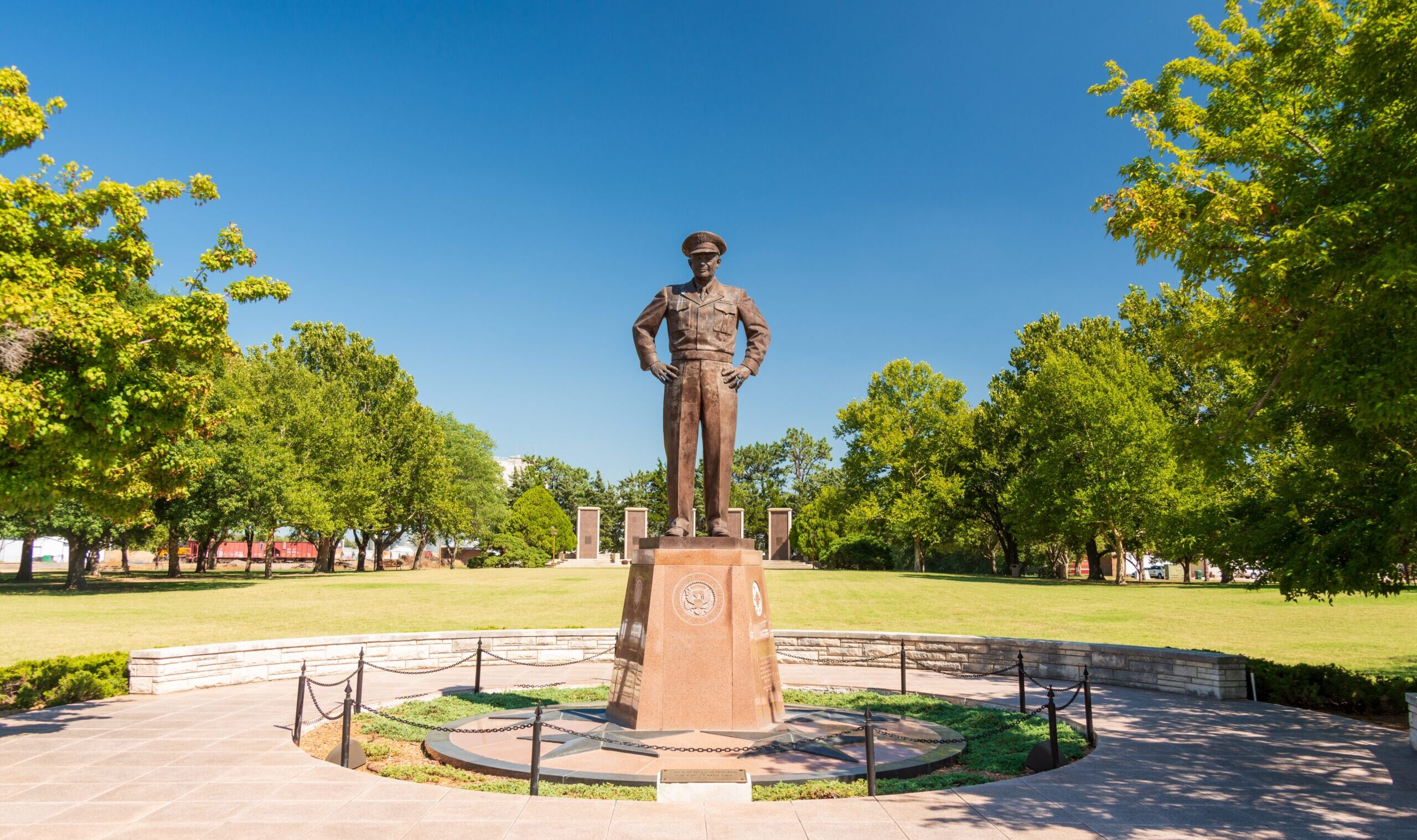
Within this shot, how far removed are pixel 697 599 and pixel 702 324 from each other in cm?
333

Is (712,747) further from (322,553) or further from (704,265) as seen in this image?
(322,553)

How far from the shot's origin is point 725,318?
32.7ft

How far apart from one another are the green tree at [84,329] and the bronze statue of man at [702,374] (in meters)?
5.65

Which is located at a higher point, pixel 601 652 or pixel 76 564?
pixel 76 564

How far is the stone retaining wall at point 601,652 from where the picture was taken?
12102mm

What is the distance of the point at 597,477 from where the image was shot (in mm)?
94812

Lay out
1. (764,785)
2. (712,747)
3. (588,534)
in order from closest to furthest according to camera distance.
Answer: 1. (764,785)
2. (712,747)
3. (588,534)

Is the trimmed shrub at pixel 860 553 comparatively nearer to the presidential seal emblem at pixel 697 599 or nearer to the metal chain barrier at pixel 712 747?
the metal chain barrier at pixel 712 747

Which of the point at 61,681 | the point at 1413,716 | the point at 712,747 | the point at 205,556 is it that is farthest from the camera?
the point at 205,556

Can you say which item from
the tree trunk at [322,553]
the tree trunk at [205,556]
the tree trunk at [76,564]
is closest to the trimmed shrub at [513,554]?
the tree trunk at [322,553]

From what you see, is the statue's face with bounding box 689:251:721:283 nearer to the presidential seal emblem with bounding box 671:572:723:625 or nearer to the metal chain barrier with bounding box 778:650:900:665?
the presidential seal emblem with bounding box 671:572:723:625

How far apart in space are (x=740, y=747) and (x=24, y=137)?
10820mm

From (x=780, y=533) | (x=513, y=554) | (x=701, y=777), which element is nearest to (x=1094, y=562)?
(x=780, y=533)

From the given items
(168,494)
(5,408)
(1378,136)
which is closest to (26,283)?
(5,408)
